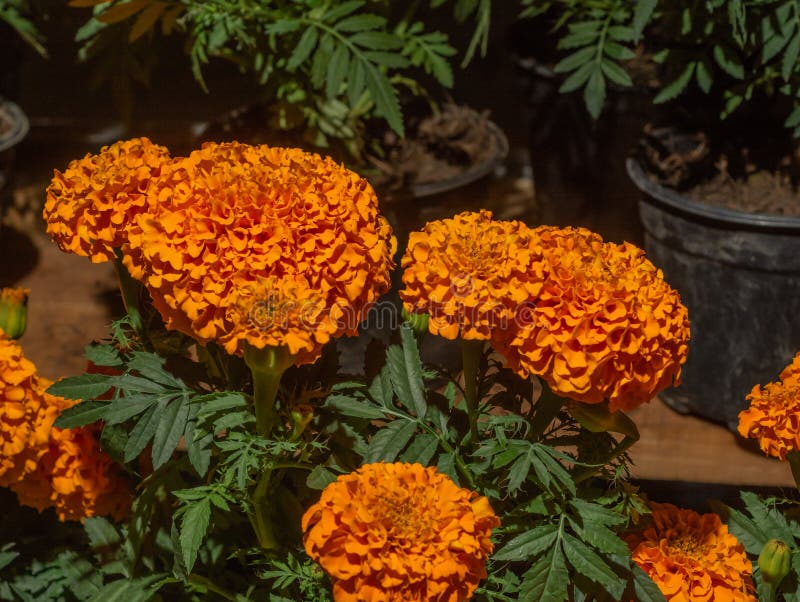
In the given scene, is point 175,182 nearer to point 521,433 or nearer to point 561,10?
point 521,433

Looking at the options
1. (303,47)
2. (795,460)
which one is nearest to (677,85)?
(303,47)

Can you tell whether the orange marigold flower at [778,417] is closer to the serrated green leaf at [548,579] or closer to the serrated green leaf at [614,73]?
the serrated green leaf at [548,579]

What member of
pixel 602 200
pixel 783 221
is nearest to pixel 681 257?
pixel 783 221

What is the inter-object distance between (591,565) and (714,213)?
3.36 ft

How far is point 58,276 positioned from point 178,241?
1595 mm

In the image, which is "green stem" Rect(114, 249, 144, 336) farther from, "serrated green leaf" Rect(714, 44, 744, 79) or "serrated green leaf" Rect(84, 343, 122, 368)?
"serrated green leaf" Rect(714, 44, 744, 79)

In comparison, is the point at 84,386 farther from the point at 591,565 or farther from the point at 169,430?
the point at 591,565

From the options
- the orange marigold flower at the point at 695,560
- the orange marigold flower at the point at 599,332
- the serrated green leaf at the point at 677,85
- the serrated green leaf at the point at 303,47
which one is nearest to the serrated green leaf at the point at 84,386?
the orange marigold flower at the point at 599,332

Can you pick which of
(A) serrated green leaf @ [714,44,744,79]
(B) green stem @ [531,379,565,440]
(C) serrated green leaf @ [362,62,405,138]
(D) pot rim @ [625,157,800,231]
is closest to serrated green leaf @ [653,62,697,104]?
(A) serrated green leaf @ [714,44,744,79]

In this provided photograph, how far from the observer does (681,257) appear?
5.90 feet

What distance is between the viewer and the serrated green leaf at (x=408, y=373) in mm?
895

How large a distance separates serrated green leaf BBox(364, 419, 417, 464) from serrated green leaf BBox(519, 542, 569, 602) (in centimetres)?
14

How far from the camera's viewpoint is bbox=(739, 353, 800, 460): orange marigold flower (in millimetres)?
897

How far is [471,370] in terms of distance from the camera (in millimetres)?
856
